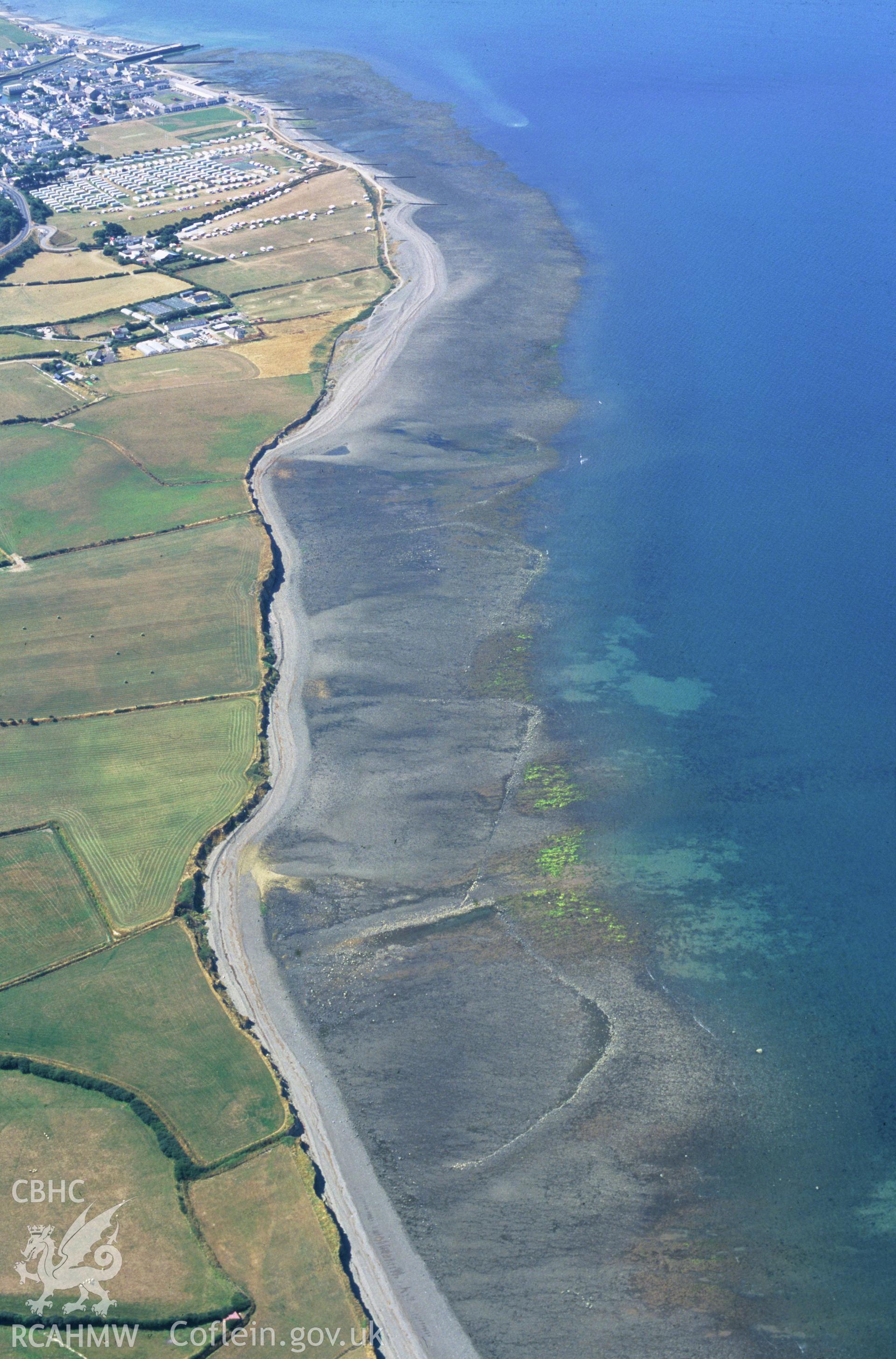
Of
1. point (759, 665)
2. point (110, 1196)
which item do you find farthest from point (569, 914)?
point (759, 665)

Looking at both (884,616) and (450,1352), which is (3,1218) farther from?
(884,616)

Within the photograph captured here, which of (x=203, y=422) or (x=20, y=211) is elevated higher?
(x=20, y=211)

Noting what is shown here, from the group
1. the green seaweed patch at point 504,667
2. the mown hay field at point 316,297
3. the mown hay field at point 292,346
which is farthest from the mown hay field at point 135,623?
the mown hay field at point 316,297

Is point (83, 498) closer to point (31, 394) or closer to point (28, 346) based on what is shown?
point (31, 394)

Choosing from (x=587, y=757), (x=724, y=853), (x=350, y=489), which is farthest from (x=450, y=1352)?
(x=350, y=489)

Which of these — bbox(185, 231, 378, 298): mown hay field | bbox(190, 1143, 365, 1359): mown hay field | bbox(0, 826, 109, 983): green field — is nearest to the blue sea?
bbox(190, 1143, 365, 1359): mown hay field

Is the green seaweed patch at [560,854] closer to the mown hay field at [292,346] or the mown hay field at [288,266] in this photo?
the mown hay field at [292,346]
